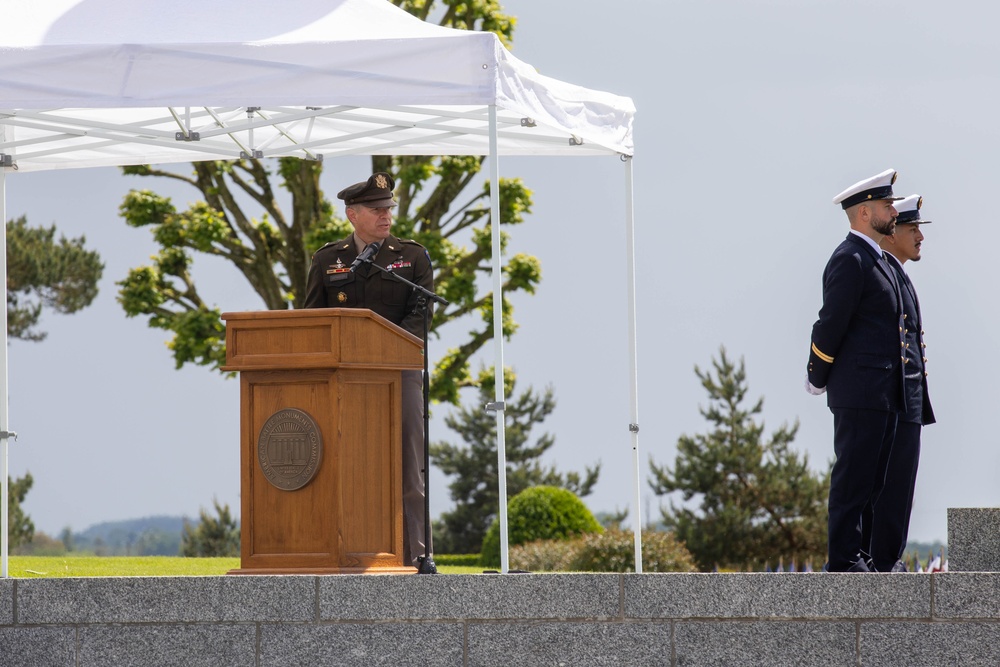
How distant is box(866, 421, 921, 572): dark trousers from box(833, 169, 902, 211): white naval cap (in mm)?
1103

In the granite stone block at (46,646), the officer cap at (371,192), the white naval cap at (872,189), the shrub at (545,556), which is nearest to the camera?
the granite stone block at (46,646)

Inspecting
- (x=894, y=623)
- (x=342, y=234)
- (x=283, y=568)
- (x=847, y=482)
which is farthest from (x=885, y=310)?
(x=342, y=234)

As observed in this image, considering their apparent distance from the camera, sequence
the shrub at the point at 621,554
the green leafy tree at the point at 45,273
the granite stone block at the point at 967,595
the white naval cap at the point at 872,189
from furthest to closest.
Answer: the green leafy tree at the point at 45,273, the shrub at the point at 621,554, the white naval cap at the point at 872,189, the granite stone block at the point at 967,595

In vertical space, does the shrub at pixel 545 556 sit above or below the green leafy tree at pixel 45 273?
below

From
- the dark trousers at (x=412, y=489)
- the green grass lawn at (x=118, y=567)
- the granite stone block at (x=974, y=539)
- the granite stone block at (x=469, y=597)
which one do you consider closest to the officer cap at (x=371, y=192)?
the dark trousers at (x=412, y=489)

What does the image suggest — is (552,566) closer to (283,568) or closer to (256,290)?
(256,290)

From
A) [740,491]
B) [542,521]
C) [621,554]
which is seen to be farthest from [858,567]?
[740,491]

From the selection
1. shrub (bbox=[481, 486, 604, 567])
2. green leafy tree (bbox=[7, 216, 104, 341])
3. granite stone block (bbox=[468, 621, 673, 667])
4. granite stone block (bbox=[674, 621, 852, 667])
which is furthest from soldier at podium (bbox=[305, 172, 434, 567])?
green leafy tree (bbox=[7, 216, 104, 341])

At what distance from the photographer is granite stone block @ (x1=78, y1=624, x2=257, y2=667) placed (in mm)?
5992

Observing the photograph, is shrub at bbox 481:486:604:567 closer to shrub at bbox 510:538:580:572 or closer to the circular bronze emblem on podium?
shrub at bbox 510:538:580:572

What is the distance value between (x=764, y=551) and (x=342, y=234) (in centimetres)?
998

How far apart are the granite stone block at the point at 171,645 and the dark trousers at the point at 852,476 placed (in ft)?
8.94

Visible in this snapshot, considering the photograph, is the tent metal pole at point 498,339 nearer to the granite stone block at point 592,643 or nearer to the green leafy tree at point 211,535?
the granite stone block at point 592,643

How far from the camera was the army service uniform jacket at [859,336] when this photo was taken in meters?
6.37
